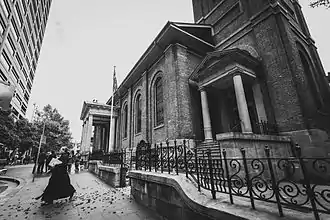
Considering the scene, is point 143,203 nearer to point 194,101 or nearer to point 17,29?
point 194,101

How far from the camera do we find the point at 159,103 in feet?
45.5

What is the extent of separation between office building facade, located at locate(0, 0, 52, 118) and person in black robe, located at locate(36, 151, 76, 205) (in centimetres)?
2061

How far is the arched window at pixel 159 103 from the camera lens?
13.4 m

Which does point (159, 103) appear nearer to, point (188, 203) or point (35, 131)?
point (188, 203)

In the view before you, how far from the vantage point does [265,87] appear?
9555 millimetres

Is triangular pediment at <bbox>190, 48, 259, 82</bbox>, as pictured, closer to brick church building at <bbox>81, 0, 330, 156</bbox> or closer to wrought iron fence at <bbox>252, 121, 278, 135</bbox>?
brick church building at <bbox>81, 0, 330, 156</bbox>

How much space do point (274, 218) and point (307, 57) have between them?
13738 millimetres

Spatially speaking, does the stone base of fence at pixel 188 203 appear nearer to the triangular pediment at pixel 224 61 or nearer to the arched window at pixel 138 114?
the triangular pediment at pixel 224 61

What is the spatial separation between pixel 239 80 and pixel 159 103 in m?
7.07

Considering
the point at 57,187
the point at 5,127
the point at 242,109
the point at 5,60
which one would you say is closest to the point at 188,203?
the point at 57,187

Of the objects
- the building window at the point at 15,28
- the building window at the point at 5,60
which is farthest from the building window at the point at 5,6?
the building window at the point at 5,60

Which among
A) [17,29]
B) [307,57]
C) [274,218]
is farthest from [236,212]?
[17,29]

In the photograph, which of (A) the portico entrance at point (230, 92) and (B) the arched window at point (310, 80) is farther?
(B) the arched window at point (310, 80)

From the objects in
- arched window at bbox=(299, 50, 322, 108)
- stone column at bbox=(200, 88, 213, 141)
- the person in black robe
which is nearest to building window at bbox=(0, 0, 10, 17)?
the person in black robe
